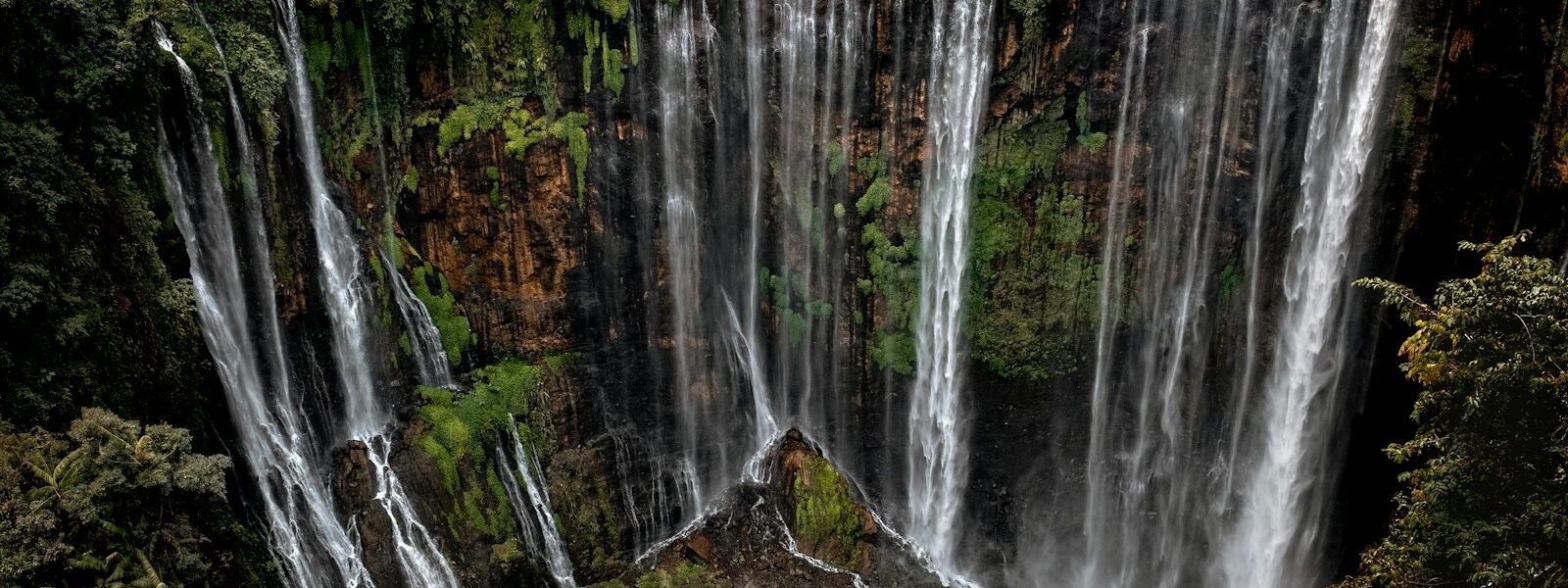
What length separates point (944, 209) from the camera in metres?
16.8

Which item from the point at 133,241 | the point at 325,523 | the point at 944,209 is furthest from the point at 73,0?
the point at 944,209

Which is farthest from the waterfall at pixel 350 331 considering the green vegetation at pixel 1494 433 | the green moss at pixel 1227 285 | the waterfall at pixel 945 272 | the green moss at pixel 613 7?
the green moss at pixel 1227 285

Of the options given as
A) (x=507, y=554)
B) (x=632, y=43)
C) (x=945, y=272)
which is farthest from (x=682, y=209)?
(x=507, y=554)

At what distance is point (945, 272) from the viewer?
17.2m

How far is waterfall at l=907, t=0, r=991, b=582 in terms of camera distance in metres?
15.9

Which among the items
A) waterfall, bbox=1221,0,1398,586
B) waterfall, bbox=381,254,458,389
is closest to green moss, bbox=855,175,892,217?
waterfall, bbox=1221,0,1398,586

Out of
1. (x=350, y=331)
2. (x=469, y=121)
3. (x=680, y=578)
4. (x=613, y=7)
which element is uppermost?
(x=613, y=7)

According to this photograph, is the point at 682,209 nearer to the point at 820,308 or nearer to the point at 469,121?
the point at 820,308

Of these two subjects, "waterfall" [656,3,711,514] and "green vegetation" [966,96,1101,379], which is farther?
"green vegetation" [966,96,1101,379]

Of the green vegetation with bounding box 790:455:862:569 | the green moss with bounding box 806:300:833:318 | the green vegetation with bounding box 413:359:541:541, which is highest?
the green moss with bounding box 806:300:833:318

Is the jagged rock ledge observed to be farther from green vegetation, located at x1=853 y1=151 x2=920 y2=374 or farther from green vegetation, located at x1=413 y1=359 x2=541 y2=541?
green vegetation, located at x1=853 y1=151 x2=920 y2=374

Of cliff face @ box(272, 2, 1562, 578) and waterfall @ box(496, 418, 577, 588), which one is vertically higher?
cliff face @ box(272, 2, 1562, 578)

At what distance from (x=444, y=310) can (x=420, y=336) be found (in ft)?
1.91

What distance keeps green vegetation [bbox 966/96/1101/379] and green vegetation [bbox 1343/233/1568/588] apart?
320 inches
